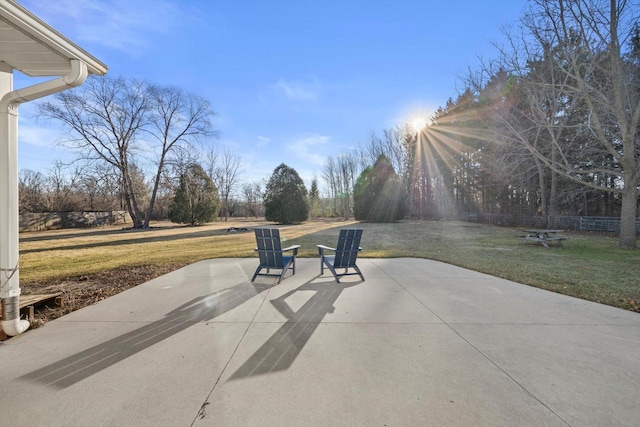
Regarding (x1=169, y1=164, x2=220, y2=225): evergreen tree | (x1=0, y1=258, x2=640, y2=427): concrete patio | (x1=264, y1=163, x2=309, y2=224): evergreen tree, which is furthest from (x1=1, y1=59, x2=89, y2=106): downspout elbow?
(x1=264, y1=163, x2=309, y2=224): evergreen tree

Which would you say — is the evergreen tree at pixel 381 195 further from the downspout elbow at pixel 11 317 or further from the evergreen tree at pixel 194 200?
the downspout elbow at pixel 11 317

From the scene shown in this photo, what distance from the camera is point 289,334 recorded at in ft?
9.99

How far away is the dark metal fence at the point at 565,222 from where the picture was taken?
1797 centimetres

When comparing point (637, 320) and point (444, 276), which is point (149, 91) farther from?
point (637, 320)

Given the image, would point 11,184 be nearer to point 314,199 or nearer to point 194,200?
point 194,200

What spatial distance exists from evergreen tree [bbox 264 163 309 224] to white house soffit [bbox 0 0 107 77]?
85.4ft

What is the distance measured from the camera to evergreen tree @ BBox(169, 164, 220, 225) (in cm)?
2776

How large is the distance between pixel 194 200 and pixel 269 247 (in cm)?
2617

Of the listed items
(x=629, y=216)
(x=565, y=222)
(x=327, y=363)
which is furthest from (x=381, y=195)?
(x=327, y=363)

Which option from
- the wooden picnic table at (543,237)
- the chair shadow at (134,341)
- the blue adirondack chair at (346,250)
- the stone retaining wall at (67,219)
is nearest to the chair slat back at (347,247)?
the blue adirondack chair at (346,250)

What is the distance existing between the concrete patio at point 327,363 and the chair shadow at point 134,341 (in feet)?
0.06

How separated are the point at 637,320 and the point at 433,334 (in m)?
2.79

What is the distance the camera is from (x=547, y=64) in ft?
40.2

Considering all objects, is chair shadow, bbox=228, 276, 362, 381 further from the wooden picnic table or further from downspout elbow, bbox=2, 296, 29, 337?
the wooden picnic table
